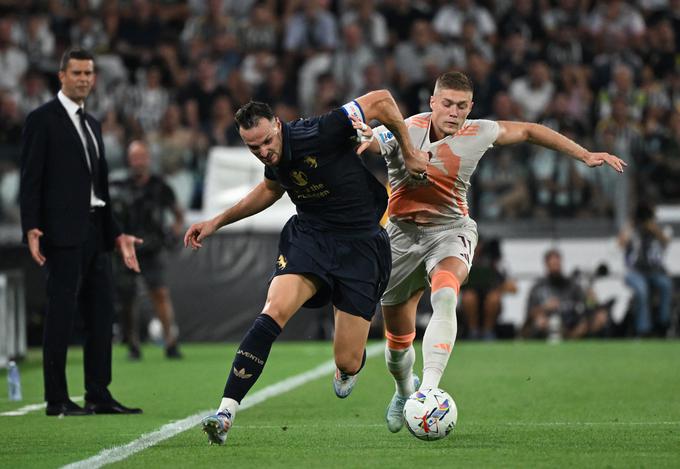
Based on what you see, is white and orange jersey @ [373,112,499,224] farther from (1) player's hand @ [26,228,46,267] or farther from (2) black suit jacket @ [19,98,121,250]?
(1) player's hand @ [26,228,46,267]

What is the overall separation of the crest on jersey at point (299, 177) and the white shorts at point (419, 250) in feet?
3.49

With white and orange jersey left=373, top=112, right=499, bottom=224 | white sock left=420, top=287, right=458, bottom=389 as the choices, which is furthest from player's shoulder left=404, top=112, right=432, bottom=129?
white sock left=420, top=287, right=458, bottom=389

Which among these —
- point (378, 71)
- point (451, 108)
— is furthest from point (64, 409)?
point (378, 71)

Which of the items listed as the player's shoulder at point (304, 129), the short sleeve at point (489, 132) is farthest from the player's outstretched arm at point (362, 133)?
the short sleeve at point (489, 132)

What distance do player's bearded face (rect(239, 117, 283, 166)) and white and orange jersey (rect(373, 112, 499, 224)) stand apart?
1101 mm

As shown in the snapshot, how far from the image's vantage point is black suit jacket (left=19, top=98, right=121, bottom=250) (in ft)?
27.1

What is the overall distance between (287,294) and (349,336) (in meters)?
0.55

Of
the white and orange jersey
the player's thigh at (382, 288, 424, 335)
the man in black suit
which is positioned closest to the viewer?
the white and orange jersey

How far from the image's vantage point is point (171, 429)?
739 centimetres

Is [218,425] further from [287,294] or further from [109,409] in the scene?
[109,409]

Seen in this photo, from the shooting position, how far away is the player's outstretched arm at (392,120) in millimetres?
6730

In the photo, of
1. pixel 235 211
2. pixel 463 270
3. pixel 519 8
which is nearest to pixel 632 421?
pixel 463 270

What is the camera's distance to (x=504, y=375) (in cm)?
1151

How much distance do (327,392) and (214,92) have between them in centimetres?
1011
